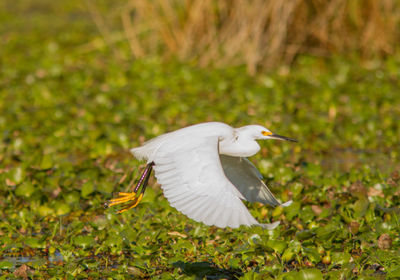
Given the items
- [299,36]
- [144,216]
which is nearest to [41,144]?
[144,216]

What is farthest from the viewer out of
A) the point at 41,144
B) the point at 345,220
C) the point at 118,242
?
the point at 41,144

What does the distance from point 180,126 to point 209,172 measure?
3.53 metres

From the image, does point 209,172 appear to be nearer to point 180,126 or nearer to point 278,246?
point 278,246

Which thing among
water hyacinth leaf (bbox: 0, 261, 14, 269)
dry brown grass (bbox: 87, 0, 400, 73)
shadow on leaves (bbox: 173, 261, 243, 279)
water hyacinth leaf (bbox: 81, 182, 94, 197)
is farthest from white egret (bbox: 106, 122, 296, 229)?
dry brown grass (bbox: 87, 0, 400, 73)

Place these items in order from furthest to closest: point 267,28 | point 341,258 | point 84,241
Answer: point 267,28
point 84,241
point 341,258

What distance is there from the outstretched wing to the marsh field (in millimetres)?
213

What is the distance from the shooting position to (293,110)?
746 cm

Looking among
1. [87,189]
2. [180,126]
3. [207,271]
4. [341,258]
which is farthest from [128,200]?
[180,126]

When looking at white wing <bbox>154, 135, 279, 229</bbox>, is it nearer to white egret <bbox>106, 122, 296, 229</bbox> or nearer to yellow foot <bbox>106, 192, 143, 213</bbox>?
white egret <bbox>106, 122, 296, 229</bbox>

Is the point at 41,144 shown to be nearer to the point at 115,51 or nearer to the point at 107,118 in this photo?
the point at 107,118

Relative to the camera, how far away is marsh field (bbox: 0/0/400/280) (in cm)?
389

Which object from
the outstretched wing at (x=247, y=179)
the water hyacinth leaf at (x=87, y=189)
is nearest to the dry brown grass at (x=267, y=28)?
the water hyacinth leaf at (x=87, y=189)

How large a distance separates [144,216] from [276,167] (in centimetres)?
135

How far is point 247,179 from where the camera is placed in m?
4.08
